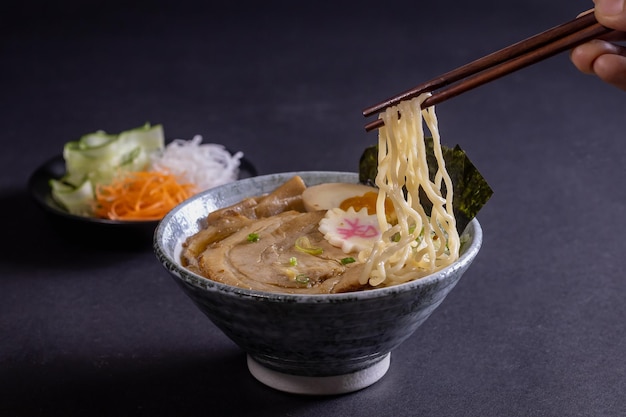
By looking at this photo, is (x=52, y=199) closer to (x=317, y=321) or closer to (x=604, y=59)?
(x=317, y=321)

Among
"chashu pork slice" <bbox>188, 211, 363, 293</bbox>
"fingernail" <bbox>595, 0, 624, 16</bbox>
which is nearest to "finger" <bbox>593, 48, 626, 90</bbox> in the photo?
"fingernail" <bbox>595, 0, 624, 16</bbox>

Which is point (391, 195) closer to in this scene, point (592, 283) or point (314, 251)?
point (314, 251)

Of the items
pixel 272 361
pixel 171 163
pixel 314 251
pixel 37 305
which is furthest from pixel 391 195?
pixel 171 163

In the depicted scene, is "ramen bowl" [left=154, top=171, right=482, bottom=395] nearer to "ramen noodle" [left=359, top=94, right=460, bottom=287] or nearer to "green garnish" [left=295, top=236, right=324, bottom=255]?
"ramen noodle" [left=359, top=94, right=460, bottom=287]

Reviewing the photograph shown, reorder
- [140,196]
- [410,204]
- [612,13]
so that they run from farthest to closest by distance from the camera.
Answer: [140,196] < [410,204] < [612,13]

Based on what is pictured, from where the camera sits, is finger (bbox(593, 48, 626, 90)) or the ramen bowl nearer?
the ramen bowl

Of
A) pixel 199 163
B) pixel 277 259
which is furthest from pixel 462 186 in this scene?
pixel 199 163

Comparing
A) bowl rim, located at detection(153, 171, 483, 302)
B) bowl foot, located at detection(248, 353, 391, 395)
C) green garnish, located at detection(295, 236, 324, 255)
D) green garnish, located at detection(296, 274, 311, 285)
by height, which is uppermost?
bowl rim, located at detection(153, 171, 483, 302)
